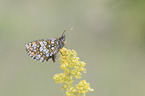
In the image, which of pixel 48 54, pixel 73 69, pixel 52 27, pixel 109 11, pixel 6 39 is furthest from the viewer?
pixel 109 11

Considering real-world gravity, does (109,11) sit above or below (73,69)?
above

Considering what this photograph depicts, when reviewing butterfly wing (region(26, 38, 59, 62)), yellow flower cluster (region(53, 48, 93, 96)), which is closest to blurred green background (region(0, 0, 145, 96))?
butterfly wing (region(26, 38, 59, 62))

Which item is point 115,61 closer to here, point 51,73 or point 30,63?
point 51,73

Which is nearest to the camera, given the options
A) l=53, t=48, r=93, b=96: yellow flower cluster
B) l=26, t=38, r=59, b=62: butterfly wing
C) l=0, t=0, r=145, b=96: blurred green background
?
l=53, t=48, r=93, b=96: yellow flower cluster

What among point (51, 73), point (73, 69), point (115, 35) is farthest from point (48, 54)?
point (115, 35)

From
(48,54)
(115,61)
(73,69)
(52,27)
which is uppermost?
(52,27)

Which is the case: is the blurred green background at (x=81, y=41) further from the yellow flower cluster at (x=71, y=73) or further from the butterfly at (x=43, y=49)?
the yellow flower cluster at (x=71, y=73)

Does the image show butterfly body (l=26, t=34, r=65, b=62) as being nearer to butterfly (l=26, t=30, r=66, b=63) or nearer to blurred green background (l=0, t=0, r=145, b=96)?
butterfly (l=26, t=30, r=66, b=63)
